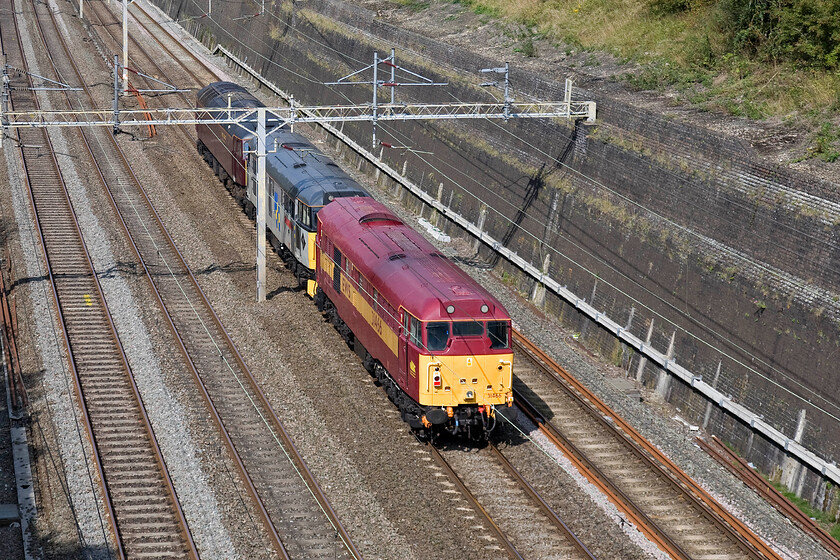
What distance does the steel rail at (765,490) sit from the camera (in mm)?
19141

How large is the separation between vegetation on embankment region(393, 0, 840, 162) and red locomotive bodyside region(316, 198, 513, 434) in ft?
28.1

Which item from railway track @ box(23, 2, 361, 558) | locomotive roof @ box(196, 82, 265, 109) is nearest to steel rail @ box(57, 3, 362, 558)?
railway track @ box(23, 2, 361, 558)

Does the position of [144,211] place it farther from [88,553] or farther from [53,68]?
[53,68]

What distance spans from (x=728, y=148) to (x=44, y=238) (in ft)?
70.8

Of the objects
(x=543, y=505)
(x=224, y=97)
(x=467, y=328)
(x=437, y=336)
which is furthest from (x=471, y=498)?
(x=224, y=97)

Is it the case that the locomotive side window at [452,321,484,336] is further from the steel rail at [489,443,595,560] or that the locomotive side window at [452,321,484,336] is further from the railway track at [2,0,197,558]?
the railway track at [2,0,197,558]

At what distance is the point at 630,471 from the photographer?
21172 mm

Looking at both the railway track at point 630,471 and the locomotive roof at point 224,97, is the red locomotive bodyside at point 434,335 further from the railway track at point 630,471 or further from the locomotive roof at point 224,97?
the locomotive roof at point 224,97

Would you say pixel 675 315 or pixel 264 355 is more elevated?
pixel 675 315

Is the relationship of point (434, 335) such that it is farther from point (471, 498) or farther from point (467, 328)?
point (471, 498)

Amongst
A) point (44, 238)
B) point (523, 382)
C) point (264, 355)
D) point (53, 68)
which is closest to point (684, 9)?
point (523, 382)

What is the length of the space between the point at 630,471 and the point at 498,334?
395 centimetres

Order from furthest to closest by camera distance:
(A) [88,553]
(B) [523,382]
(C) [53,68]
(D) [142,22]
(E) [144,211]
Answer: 1. (D) [142,22]
2. (C) [53,68]
3. (E) [144,211]
4. (B) [523,382]
5. (A) [88,553]

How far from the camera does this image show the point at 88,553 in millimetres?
17375
